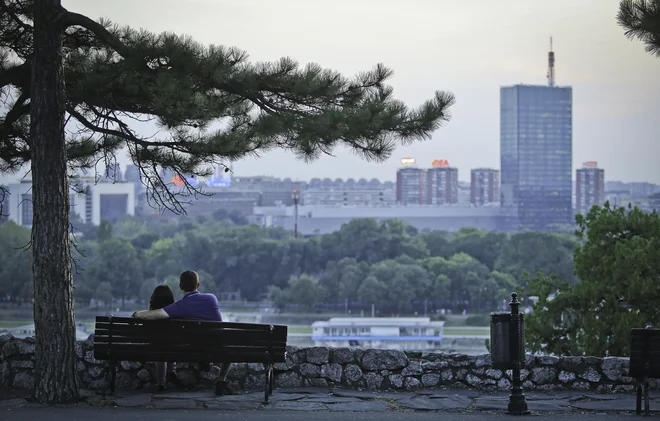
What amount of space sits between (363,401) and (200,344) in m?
1.27

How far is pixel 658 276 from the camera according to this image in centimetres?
2266

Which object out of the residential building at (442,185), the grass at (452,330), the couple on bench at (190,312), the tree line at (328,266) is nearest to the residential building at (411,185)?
the residential building at (442,185)

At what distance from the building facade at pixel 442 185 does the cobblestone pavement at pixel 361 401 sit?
608 feet

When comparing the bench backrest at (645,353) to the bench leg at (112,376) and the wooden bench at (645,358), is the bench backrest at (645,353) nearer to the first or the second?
the wooden bench at (645,358)

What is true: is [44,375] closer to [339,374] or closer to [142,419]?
[142,419]

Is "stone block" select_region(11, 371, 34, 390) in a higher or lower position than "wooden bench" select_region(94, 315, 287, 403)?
lower

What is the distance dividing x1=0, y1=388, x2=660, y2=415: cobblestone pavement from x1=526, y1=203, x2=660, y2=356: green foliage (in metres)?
13.5

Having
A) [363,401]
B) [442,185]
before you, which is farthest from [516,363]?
[442,185]

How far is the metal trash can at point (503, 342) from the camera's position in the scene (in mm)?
7497

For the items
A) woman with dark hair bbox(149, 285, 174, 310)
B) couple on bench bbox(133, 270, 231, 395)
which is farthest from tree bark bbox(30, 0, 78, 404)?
woman with dark hair bbox(149, 285, 174, 310)

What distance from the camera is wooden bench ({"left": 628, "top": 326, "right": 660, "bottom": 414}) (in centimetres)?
724

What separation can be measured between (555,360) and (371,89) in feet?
8.82

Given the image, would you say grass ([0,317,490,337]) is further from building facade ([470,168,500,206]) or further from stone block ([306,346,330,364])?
building facade ([470,168,500,206])

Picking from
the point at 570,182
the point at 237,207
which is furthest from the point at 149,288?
the point at 570,182
